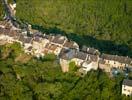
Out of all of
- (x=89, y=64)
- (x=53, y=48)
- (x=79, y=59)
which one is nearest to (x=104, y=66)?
(x=89, y=64)

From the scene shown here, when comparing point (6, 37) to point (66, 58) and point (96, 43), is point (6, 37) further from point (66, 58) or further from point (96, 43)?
point (96, 43)

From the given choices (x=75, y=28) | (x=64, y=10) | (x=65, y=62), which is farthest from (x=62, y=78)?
(x=64, y=10)

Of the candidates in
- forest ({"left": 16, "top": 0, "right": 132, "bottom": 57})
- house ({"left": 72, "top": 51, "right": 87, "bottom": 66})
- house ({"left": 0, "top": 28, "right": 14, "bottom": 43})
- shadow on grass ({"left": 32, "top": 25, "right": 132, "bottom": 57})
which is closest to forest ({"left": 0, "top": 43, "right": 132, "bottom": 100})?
house ({"left": 72, "top": 51, "right": 87, "bottom": 66})

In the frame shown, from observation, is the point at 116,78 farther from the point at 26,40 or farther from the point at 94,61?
the point at 26,40

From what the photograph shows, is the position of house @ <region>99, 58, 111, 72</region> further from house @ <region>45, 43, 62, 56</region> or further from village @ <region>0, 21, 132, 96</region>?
house @ <region>45, 43, 62, 56</region>

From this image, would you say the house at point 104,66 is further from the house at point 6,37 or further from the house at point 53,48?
the house at point 6,37

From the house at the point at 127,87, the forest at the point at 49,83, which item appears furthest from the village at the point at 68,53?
the forest at the point at 49,83
